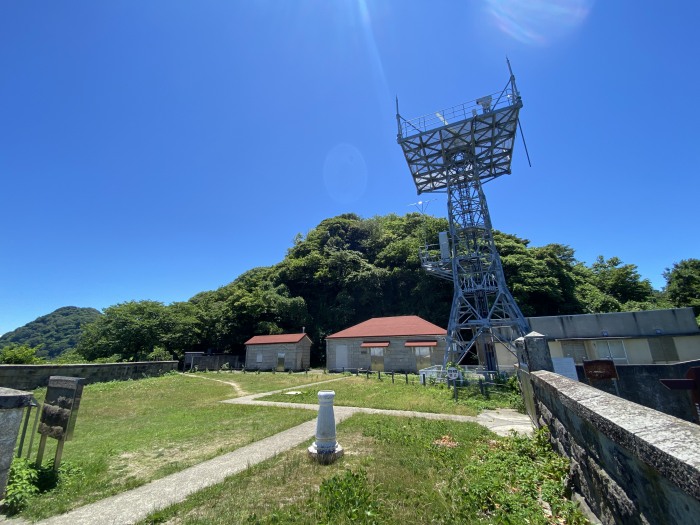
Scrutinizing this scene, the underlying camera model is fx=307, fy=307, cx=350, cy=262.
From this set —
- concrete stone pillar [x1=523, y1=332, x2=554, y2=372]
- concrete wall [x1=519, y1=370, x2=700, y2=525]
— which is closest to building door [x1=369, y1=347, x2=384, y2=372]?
concrete stone pillar [x1=523, y1=332, x2=554, y2=372]

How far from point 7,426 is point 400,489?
5.29 m

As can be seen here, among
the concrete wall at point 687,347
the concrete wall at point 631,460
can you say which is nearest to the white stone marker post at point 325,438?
the concrete wall at point 631,460

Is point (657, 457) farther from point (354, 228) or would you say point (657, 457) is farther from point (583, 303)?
point (354, 228)

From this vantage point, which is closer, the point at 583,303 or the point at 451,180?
the point at 451,180

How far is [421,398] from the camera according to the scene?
42.4 ft

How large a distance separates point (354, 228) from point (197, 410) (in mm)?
42044

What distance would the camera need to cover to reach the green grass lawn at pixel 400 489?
12.3 ft

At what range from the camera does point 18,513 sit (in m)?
4.15

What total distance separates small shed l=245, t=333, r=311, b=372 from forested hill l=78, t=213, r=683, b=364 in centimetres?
560

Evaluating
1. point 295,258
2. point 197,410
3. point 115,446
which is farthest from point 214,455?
point 295,258

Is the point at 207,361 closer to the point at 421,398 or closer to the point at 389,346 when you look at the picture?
the point at 389,346

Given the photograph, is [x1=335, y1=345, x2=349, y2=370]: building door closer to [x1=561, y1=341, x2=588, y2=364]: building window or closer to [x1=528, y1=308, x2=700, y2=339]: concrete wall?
[x1=528, y1=308, x2=700, y2=339]: concrete wall

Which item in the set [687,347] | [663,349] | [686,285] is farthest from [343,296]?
[686,285]

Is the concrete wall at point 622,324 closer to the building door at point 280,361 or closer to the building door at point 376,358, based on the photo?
the building door at point 376,358
